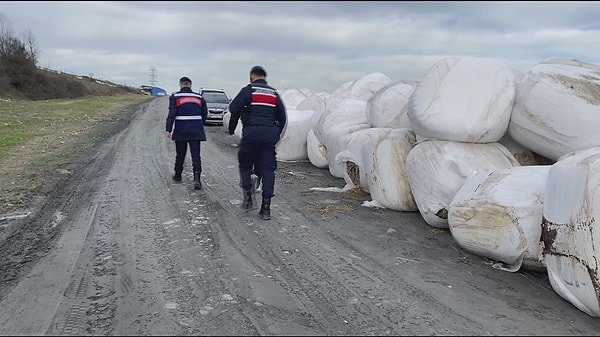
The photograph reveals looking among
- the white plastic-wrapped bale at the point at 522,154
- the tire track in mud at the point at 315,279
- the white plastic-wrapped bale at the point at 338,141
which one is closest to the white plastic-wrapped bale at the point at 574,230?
the tire track in mud at the point at 315,279

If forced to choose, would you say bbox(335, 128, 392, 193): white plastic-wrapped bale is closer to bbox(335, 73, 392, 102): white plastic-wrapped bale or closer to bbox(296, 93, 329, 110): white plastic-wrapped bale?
bbox(335, 73, 392, 102): white plastic-wrapped bale

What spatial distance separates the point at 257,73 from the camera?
5609 millimetres

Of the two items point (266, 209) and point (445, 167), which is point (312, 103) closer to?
point (266, 209)

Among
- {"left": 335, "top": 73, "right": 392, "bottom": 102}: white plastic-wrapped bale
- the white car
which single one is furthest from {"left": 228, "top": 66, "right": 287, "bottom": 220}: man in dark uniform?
the white car

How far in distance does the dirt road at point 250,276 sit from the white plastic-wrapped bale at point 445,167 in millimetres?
269

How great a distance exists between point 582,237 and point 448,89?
7.59 feet

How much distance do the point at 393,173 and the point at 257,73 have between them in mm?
1934

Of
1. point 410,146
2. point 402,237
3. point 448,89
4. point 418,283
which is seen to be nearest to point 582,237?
point 418,283

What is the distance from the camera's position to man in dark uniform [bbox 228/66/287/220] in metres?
5.48

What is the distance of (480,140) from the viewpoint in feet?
17.2

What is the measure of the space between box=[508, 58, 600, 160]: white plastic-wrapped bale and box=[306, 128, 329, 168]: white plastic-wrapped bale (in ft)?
14.2

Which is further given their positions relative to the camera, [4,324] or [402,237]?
[402,237]

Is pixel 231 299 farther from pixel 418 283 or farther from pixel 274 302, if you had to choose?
pixel 418 283

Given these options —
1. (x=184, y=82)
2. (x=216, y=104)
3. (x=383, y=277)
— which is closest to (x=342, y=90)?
(x=184, y=82)
